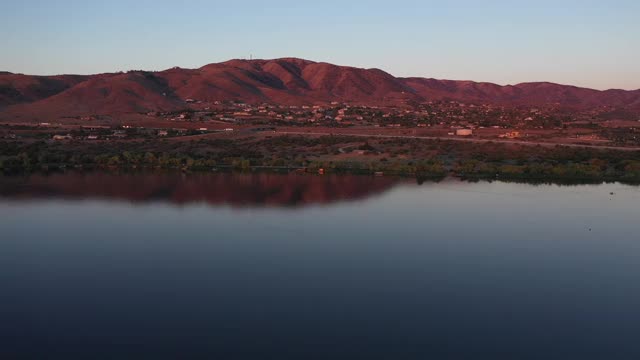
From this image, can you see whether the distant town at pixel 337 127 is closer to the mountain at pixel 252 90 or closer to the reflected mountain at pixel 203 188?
the mountain at pixel 252 90

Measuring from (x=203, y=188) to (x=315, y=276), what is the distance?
16872mm

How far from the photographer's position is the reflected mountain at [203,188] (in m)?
30.2

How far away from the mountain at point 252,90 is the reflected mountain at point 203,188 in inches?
2019

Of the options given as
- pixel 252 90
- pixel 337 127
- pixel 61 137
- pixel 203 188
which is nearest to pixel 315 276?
pixel 203 188

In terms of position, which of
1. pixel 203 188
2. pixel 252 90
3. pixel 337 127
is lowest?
pixel 203 188

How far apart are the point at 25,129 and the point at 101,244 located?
152ft

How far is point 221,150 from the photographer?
49.8 meters

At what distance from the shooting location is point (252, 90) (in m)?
119

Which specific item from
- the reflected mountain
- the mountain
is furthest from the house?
the mountain

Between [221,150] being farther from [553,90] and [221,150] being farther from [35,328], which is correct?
[553,90]

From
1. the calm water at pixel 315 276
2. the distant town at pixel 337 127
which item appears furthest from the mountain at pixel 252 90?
the calm water at pixel 315 276

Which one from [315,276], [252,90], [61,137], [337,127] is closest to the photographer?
[315,276]

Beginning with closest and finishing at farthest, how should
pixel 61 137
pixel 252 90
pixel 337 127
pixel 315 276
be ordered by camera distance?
pixel 315 276 < pixel 61 137 < pixel 337 127 < pixel 252 90

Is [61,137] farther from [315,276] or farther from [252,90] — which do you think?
[252,90]
